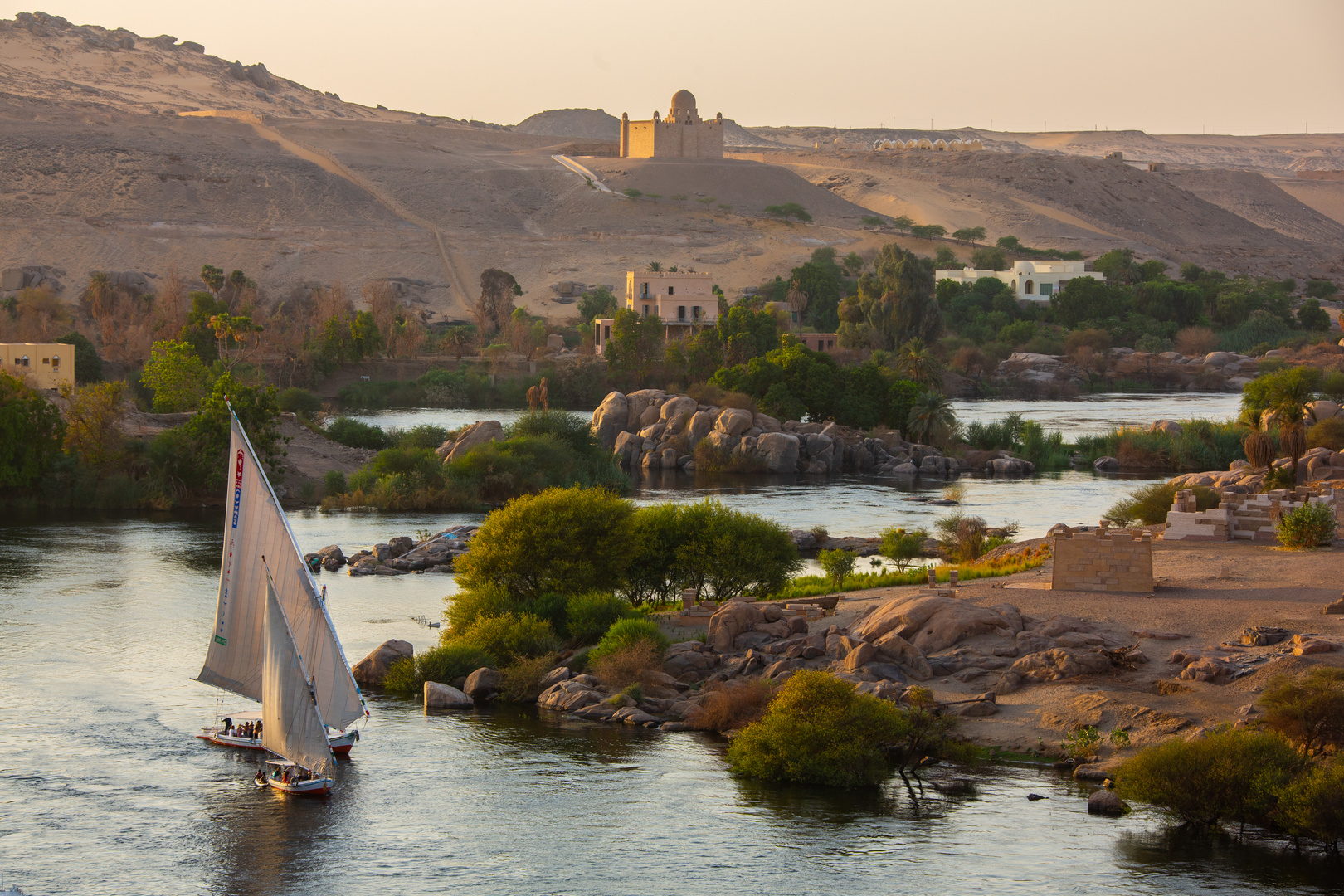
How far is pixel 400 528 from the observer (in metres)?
41.0

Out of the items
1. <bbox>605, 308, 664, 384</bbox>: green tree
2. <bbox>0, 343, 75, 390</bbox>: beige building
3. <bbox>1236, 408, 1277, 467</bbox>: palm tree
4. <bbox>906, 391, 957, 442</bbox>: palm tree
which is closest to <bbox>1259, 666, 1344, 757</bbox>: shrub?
<bbox>1236, 408, 1277, 467</bbox>: palm tree

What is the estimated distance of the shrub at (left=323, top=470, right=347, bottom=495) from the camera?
4606cm

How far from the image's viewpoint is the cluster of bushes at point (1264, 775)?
16.9 m

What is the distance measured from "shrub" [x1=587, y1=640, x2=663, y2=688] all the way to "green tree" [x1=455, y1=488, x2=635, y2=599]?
3.57 metres

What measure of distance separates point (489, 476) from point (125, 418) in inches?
523

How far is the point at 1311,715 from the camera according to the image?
60.2 feet

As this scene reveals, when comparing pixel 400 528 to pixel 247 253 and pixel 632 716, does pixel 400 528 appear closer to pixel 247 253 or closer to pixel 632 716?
pixel 632 716

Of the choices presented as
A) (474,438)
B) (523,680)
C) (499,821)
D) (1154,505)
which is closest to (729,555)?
(523,680)

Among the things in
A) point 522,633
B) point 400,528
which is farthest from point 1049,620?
point 400,528

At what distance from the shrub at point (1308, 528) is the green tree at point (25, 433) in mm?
34528

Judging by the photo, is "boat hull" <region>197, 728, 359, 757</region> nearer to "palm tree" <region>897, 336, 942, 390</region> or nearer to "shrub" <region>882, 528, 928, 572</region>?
"shrub" <region>882, 528, 928, 572</region>

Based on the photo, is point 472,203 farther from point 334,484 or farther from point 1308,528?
point 1308,528

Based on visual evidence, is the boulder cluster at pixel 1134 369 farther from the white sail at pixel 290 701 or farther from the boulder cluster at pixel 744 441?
the white sail at pixel 290 701

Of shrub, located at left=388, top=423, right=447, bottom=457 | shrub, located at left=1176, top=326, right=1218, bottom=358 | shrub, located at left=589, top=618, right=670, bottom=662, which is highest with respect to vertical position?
shrub, located at left=1176, top=326, right=1218, bottom=358
